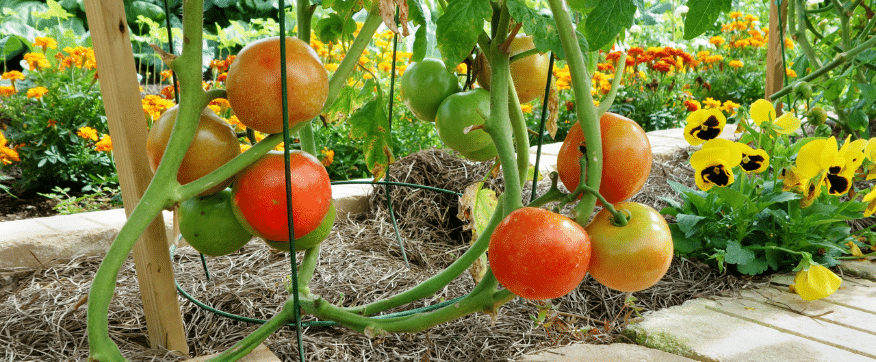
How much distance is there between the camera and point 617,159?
51cm

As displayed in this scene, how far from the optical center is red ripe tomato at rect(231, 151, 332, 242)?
1.92 feet

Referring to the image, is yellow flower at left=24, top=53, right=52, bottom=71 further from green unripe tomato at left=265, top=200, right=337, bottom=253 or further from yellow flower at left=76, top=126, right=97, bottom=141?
green unripe tomato at left=265, top=200, right=337, bottom=253

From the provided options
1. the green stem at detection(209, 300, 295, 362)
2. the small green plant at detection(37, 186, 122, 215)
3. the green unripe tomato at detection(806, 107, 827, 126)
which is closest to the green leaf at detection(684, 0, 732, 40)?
the green stem at detection(209, 300, 295, 362)

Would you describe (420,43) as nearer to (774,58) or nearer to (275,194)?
(275,194)

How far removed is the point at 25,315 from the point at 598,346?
106 cm

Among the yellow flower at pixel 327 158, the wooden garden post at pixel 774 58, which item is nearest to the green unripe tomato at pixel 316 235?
the yellow flower at pixel 327 158

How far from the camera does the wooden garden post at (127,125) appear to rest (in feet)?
2.64

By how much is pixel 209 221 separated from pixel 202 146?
3.4 inches

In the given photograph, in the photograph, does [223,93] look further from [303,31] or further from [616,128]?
[616,128]

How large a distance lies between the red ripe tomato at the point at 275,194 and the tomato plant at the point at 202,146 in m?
0.03

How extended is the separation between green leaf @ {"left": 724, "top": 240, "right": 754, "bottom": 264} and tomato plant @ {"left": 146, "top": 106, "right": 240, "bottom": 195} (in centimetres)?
124

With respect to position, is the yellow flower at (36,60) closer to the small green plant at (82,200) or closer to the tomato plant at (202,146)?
the small green plant at (82,200)

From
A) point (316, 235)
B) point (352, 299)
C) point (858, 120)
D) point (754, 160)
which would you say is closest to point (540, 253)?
point (316, 235)

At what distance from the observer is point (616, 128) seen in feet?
1.72
